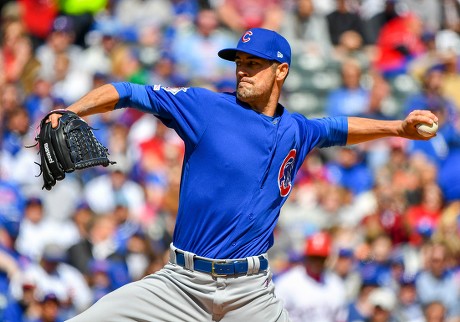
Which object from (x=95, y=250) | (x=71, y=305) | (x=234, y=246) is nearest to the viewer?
(x=234, y=246)

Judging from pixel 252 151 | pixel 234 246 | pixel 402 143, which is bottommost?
pixel 402 143

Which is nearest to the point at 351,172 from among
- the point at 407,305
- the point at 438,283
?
the point at 438,283

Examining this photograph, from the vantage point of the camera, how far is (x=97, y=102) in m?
5.29

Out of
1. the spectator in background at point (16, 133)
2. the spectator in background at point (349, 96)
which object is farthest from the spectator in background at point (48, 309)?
the spectator in background at point (349, 96)

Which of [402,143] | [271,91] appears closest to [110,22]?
[402,143]

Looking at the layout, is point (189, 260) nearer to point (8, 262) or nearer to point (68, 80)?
point (8, 262)

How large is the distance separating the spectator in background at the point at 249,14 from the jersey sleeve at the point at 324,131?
7826mm

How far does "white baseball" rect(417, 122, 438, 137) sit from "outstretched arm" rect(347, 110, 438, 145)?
1.2 inches

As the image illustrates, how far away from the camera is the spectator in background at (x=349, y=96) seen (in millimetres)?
12844

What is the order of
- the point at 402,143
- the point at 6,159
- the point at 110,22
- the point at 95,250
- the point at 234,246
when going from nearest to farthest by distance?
the point at 234,246, the point at 95,250, the point at 6,159, the point at 402,143, the point at 110,22

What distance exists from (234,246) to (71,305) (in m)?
4.01

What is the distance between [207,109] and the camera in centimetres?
559

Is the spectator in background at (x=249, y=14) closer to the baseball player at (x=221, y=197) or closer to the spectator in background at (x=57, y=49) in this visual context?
the spectator in background at (x=57, y=49)

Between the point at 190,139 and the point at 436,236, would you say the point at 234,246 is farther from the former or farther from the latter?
the point at 436,236
